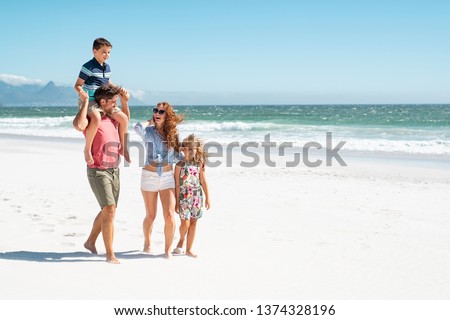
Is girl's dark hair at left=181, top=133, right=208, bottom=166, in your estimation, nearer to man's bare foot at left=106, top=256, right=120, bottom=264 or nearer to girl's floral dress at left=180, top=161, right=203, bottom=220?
girl's floral dress at left=180, top=161, right=203, bottom=220

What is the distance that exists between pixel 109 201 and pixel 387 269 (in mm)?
2613

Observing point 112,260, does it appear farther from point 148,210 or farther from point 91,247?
point 148,210

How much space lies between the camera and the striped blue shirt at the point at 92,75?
433cm

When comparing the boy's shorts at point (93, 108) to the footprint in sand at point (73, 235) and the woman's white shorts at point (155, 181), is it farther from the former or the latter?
the footprint in sand at point (73, 235)

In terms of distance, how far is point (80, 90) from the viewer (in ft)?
13.8

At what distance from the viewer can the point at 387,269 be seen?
4.49 m

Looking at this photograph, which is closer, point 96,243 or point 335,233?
point 96,243

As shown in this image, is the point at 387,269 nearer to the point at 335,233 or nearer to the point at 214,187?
the point at 335,233

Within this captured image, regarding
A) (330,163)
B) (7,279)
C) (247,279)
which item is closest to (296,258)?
(247,279)

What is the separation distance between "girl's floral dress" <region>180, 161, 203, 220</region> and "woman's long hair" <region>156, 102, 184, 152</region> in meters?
0.21

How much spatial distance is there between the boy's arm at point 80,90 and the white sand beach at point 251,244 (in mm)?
1500

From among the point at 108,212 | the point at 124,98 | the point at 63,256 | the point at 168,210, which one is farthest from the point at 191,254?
the point at 124,98

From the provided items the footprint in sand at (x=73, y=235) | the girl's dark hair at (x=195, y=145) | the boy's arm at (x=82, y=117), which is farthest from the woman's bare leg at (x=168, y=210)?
the footprint in sand at (x=73, y=235)

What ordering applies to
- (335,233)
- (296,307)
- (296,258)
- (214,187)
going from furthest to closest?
(214,187) → (335,233) → (296,258) → (296,307)
